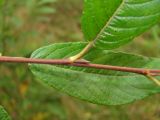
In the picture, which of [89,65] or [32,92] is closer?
[89,65]

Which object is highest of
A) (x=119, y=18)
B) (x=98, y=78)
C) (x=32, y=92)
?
(x=119, y=18)

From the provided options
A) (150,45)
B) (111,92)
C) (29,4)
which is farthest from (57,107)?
(111,92)

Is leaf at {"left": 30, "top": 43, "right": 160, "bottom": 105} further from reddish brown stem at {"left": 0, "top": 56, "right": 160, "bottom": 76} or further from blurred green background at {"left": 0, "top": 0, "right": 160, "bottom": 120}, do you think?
blurred green background at {"left": 0, "top": 0, "right": 160, "bottom": 120}

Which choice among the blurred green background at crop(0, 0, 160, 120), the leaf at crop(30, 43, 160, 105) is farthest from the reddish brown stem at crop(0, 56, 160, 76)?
the blurred green background at crop(0, 0, 160, 120)

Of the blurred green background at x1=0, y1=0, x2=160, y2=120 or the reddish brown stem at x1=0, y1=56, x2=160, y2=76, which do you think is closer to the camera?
the reddish brown stem at x1=0, y1=56, x2=160, y2=76

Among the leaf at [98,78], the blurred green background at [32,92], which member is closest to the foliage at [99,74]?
the leaf at [98,78]

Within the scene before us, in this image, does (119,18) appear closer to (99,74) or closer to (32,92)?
(99,74)

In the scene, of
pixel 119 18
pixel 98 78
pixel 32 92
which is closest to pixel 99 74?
pixel 98 78
